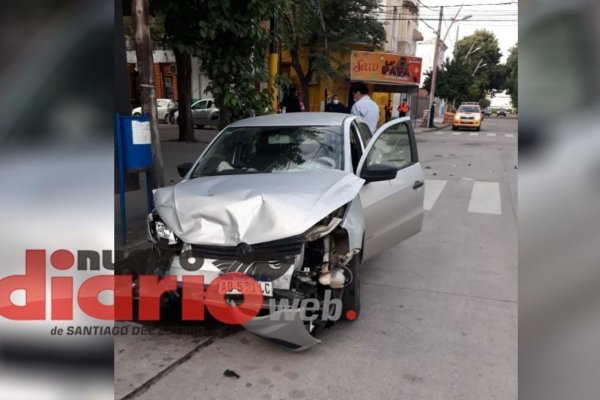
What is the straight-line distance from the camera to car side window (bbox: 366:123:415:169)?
4.40 m

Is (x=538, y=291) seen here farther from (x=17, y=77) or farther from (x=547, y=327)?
(x=17, y=77)

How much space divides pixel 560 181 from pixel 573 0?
1.13 feet

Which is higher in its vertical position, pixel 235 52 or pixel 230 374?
pixel 235 52

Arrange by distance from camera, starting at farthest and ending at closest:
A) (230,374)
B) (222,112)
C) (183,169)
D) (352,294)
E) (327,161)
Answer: (222,112) < (183,169) < (327,161) < (352,294) < (230,374)

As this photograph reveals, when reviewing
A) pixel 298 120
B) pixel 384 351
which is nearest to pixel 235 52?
pixel 298 120

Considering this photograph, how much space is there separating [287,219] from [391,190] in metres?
1.65

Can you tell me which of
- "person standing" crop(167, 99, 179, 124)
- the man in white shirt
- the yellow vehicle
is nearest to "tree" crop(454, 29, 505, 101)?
the yellow vehicle

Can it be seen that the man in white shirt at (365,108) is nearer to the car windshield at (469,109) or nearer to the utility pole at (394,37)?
the car windshield at (469,109)

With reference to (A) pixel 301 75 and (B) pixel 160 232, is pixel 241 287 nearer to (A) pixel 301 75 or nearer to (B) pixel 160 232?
(B) pixel 160 232

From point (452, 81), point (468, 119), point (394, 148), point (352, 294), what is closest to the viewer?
point (352, 294)

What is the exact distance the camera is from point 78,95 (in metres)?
1.13

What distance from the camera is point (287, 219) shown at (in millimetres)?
3049

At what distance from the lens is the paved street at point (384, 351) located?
9.12ft

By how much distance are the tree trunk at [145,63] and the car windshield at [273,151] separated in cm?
136
